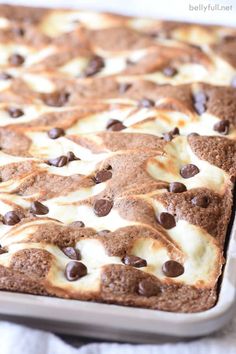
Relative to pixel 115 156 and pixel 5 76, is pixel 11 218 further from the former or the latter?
pixel 5 76

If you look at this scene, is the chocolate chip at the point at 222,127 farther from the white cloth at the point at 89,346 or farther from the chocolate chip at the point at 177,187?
the white cloth at the point at 89,346

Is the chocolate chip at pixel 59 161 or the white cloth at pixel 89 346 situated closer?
the white cloth at pixel 89 346

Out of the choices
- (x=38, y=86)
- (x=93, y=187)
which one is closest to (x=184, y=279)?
(x=93, y=187)

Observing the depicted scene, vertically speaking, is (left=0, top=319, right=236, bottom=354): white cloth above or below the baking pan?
below

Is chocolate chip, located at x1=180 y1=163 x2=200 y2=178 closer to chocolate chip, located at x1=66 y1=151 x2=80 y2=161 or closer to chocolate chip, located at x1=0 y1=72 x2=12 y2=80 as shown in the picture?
chocolate chip, located at x1=66 y1=151 x2=80 y2=161

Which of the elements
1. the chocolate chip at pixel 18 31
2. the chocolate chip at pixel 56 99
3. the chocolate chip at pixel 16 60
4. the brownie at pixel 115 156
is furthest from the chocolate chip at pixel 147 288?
the chocolate chip at pixel 18 31

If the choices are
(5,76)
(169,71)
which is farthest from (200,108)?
(5,76)

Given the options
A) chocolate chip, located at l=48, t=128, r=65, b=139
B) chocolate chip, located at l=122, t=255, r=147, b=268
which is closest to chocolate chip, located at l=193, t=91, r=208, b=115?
chocolate chip, located at l=48, t=128, r=65, b=139
